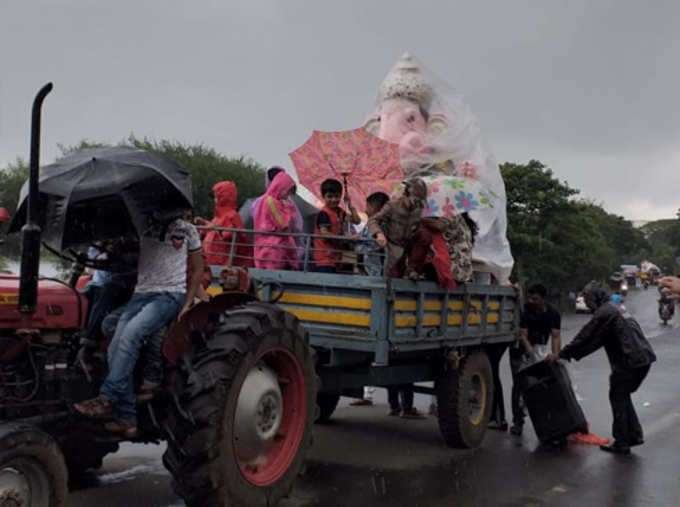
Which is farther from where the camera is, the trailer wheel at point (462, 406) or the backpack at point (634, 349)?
the backpack at point (634, 349)

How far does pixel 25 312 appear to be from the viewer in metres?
3.82

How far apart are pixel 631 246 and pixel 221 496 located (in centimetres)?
8775

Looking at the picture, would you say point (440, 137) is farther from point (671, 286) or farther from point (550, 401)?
point (671, 286)

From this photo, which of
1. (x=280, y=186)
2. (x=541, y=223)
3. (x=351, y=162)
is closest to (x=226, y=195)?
(x=280, y=186)

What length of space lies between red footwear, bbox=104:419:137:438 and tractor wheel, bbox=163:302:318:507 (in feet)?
0.69

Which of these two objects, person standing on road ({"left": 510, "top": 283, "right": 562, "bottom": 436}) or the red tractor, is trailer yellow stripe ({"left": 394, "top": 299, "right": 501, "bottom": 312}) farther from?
the red tractor

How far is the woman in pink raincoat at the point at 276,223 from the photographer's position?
257 inches

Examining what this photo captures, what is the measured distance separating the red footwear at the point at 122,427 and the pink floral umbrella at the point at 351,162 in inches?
150

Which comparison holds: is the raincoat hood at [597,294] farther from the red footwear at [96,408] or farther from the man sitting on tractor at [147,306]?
the red footwear at [96,408]

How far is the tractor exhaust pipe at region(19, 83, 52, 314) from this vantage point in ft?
11.5

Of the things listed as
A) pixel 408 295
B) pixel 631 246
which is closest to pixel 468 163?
pixel 408 295

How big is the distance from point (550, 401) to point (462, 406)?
45.2 inches

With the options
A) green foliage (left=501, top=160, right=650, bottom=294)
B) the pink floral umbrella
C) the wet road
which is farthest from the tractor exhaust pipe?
green foliage (left=501, top=160, right=650, bottom=294)

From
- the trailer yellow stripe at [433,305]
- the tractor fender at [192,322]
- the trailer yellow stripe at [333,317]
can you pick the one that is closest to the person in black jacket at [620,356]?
the trailer yellow stripe at [433,305]
